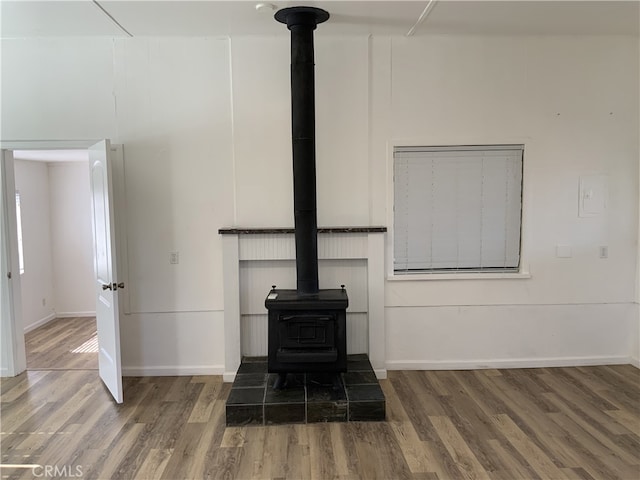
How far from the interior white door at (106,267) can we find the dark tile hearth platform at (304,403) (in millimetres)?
929

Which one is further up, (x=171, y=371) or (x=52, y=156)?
(x=52, y=156)

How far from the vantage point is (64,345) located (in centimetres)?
461

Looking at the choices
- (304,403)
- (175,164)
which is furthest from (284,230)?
(304,403)

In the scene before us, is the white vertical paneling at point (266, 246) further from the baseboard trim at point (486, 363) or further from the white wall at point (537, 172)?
the baseboard trim at point (486, 363)

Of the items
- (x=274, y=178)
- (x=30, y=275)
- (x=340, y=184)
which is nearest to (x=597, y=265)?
(x=340, y=184)

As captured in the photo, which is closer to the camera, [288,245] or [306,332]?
[306,332]

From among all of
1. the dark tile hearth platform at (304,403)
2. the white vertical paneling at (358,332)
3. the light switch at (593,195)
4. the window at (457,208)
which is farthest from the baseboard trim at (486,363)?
the light switch at (593,195)

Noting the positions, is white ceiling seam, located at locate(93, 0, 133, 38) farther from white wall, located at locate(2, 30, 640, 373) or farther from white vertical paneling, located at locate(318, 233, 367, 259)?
white vertical paneling, located at locate(318, 233, 367, 259)

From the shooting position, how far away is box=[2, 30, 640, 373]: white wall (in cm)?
349

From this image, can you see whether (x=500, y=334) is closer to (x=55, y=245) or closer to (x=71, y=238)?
(x=71, y=238)

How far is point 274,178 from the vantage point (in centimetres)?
356

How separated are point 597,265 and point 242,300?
305 cm

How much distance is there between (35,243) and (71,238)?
0.46 m

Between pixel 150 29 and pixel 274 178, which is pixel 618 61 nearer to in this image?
pixel 274 178
